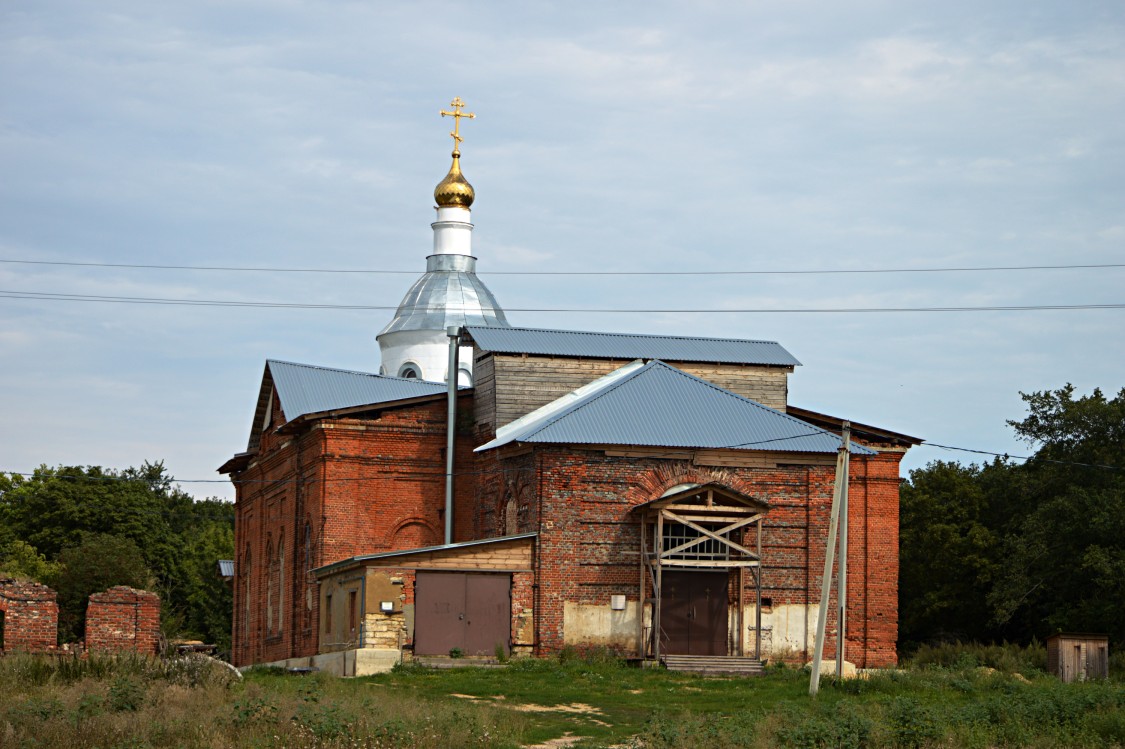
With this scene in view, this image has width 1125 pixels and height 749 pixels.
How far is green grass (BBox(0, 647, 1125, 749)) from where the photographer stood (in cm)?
1995

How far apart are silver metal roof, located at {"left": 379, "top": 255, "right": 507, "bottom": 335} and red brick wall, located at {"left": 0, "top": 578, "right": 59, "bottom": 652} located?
778 inches

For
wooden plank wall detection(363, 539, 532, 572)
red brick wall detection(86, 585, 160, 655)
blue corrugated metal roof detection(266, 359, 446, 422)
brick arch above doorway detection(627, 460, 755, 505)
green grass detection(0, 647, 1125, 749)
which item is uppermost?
blue corrugated metal roof detection(266, 359, 446, 422)

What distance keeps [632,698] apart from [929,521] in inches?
1102

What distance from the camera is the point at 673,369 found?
1512 inches

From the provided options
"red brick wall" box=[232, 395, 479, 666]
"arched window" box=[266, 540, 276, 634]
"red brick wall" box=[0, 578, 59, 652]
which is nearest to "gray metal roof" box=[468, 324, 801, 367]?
"red brick wall" box=[232, 395, 479, 666]

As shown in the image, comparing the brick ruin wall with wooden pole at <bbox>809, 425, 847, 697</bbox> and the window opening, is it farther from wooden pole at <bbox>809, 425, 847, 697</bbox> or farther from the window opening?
wooden pole at <bbox>809, 425, 847, 697</bbox>

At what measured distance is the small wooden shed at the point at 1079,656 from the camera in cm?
3300

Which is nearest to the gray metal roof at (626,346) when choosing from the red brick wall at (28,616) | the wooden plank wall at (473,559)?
the wooden plank wall at (473,559)

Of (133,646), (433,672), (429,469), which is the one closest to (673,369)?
(429,469)

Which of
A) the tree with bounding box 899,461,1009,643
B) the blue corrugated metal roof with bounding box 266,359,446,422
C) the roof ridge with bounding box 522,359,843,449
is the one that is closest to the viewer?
the roof ridge with bounding box 522,359,843,449

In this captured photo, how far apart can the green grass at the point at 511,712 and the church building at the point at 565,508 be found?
4707mm

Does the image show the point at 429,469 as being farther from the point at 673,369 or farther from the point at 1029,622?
the point at 1029,622

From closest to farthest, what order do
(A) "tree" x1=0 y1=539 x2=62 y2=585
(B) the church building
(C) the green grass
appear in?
(C) the green grass
(B) the church building
(A) "tree" x1=0 y1=539 x2=62 y2=585

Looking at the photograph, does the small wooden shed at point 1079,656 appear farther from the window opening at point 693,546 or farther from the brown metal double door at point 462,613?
the brown metal double door at point 462,613
